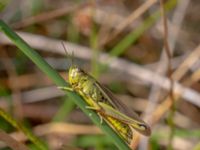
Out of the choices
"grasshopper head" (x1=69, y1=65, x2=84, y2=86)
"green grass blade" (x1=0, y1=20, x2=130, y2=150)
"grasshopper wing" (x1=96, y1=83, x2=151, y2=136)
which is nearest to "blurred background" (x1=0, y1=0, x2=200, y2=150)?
"grasshopper head" (x1=69, y1=65, x2=84, y2=86)

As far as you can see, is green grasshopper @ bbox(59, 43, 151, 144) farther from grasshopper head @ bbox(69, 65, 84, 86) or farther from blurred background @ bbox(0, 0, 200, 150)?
blurred background @ bbox(0, 0, 200, 150)

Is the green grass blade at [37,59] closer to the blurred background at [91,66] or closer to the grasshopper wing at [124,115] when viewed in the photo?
the grasshopper wing at [124,115]

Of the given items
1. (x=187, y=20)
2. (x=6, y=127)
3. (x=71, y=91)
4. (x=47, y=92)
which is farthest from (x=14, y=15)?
(x=71, y=91)

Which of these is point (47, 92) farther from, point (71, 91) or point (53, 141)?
point (71, 91)

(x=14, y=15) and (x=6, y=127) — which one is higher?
(x=14, y=15)

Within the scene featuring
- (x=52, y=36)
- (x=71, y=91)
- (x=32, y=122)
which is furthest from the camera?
(x=52, y=36)

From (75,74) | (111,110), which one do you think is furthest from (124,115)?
(75,74)
